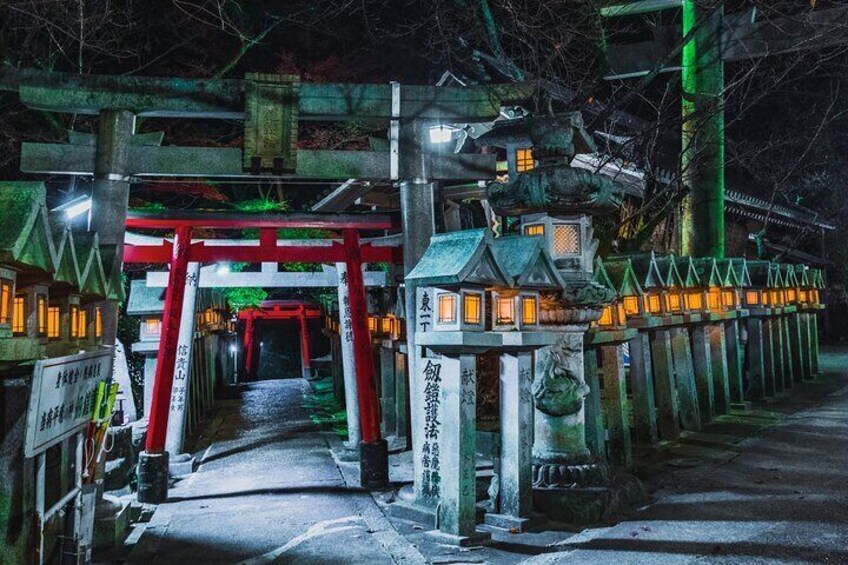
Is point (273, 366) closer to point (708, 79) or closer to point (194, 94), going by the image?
point (708, 79)

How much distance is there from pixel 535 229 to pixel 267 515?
5972mm

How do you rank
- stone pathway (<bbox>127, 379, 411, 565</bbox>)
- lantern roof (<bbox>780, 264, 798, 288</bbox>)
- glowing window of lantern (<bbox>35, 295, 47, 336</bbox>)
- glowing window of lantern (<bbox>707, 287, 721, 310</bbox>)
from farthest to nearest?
lantern roof (<bbox>780, 264, 798, 288</bbox>) < glowing window of lantern (<bbox>707, 287, 721, 310</bbox>) < stone pathway (<bbox>127, 379, 411, 565</bbox>) < glowing window of lantern (<bbox>35, 295, 47, 336</bbox>)

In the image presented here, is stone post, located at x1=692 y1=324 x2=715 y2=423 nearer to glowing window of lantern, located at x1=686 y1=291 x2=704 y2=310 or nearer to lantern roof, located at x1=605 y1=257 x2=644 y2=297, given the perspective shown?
glowing window of lantern, located at x1=686 y1=291 x2=704 y2=310

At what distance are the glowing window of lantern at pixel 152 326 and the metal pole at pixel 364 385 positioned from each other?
450 cm

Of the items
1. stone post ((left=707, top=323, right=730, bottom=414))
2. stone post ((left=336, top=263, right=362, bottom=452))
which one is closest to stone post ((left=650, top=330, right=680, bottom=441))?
stone post ((left=707, top=323, right=730, bottom=414))

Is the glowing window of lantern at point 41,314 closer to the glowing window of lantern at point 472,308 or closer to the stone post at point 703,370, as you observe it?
the glowing window of lantern at point 472,308

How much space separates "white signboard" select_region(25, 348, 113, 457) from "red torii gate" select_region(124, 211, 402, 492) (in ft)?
13.9

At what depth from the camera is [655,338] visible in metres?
14.4

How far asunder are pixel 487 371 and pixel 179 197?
13357 millimetres

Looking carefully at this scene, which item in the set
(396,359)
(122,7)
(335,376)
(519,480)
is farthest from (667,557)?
(335,376)

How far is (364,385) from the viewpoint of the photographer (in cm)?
1233

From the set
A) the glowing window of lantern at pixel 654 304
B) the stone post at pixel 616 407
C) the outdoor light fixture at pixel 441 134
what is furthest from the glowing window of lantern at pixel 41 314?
the glowing window of lantern at pixel 654 304

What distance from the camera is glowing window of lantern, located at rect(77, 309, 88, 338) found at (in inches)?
302

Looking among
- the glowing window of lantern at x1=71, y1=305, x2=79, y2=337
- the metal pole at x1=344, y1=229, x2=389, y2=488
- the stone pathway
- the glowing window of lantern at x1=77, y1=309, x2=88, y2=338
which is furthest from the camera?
the metal pole at x1=344, y1=229, x2=389, y2=488
